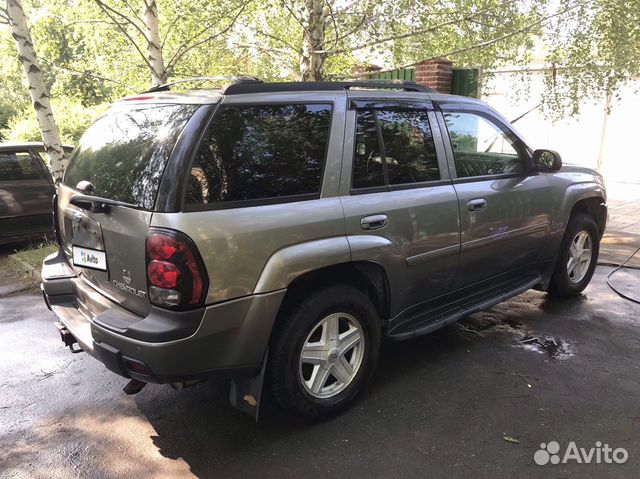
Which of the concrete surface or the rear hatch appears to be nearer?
the rear hatch

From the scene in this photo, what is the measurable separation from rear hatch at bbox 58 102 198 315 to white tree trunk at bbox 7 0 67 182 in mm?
3547

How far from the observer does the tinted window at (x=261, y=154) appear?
244 centimetres

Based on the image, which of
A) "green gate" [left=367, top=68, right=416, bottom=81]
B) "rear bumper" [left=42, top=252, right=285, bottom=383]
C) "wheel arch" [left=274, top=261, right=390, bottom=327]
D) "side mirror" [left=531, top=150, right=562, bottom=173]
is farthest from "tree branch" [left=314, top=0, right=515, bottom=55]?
"rear bumper" [left=42, top=252, right=285, bottom=383]

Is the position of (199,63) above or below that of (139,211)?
above

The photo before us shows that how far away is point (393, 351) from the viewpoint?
3.88 m

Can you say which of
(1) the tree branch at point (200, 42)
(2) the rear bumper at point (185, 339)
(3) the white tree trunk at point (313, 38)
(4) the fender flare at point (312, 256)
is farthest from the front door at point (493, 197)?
(1) the tree branch at point (200, 42)

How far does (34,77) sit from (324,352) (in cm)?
581

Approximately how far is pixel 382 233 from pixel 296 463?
4.46ft

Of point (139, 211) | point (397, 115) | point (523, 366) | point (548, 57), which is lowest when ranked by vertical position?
point (523, 366)

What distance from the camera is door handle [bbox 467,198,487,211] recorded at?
3529 millimetres

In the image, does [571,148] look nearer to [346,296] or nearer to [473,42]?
[473,42]

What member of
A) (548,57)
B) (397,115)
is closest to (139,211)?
(397,115)

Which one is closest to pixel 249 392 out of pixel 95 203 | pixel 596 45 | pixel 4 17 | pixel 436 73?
pixel 95 203

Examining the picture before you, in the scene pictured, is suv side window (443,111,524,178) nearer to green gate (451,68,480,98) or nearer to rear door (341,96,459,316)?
rear door (341,96,459,316)
